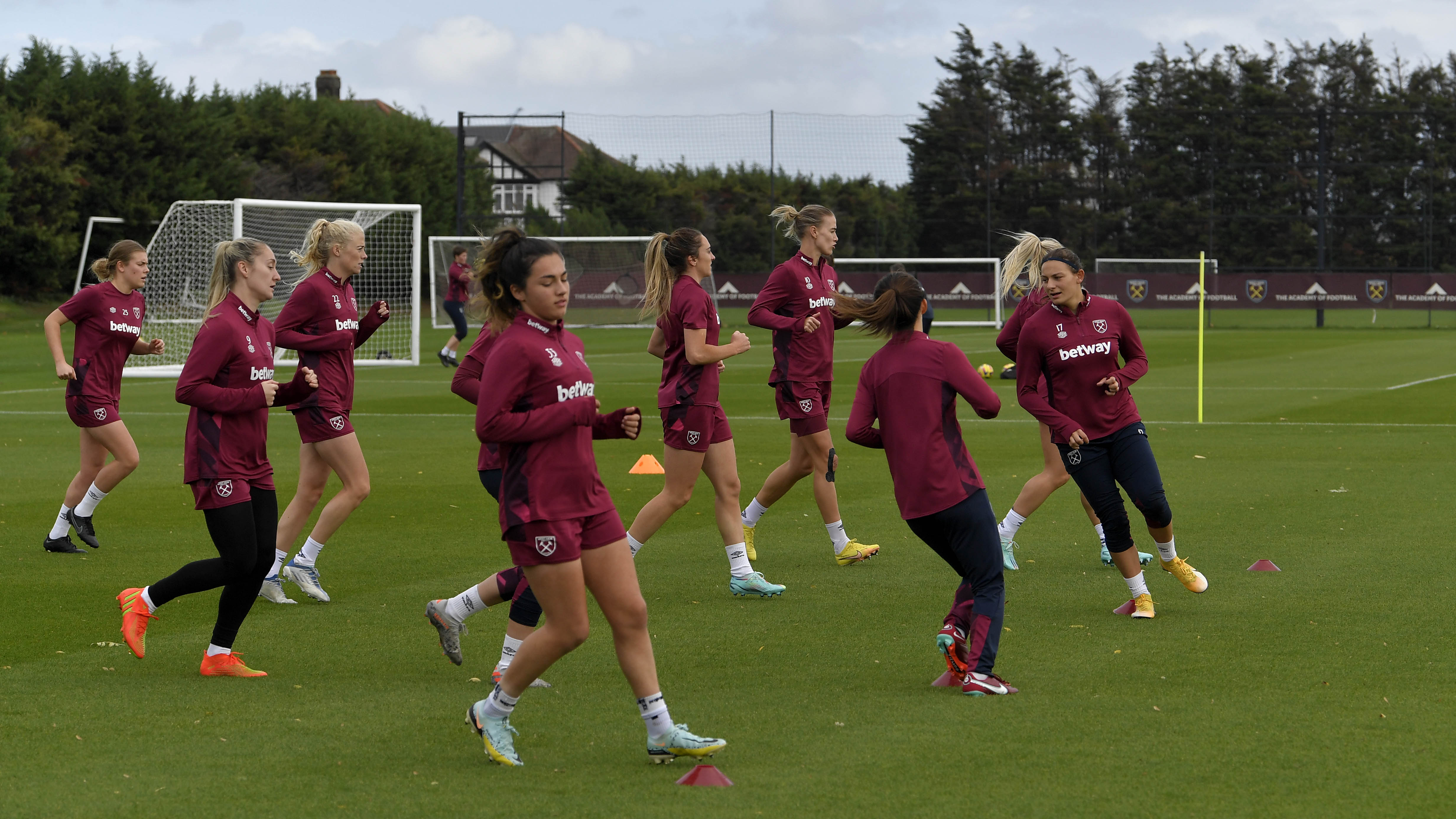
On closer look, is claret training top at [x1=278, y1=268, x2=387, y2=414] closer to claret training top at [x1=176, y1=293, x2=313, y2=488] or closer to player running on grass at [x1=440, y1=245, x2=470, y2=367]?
claret training top at [x1=176, y1=293, x2=313, y2=488]

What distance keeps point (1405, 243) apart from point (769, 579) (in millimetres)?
46429

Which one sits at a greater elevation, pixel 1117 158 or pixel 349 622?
pixel 1117 158

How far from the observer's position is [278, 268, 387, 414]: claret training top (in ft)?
25.0

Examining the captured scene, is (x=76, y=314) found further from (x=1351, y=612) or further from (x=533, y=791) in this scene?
(x=1351, y=612)

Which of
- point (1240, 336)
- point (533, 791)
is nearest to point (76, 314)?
point (533, 791)

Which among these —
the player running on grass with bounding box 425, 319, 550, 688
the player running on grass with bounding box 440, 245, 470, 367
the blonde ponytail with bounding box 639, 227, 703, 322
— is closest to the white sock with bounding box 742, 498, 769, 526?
the blonde ponytail with bounding box 639, 227, 703, 322

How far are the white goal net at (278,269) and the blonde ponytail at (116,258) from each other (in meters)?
15.1

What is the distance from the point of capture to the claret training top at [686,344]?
7.54 m

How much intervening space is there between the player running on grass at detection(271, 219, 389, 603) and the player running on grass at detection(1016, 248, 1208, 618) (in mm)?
3320

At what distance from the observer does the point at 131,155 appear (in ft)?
149

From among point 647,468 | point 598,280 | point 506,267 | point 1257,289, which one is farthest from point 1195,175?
point 506,267

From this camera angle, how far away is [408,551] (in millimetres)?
9172

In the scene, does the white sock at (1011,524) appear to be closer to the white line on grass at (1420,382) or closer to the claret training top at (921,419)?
the claret training top at (921,419)

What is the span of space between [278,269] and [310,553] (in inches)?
879
